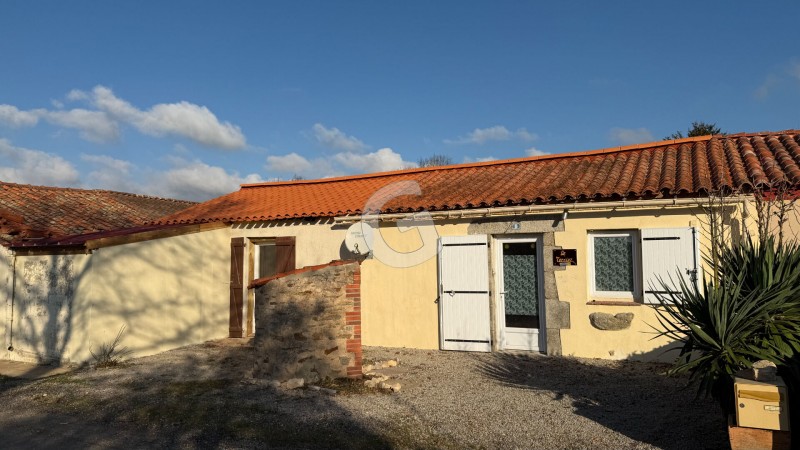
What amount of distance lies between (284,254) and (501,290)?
4386 millimetres

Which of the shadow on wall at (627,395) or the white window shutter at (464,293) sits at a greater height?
the white window shutter at (464,293)

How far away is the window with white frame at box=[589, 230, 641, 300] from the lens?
294 inches

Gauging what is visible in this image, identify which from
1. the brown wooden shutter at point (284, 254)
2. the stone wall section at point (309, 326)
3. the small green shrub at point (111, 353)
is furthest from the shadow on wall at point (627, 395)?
the small green shrub at point (111, 353)

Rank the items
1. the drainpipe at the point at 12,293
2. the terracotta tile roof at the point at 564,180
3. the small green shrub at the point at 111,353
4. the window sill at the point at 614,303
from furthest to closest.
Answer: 1. the drainpipe at the point at 12,293
2. the small green shrub at the point at 111,353
3. the terracotta tile roof at the point at 564,180
4. the window sill at the point at 614,303

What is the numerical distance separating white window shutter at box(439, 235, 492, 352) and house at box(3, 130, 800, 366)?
0.7 inches

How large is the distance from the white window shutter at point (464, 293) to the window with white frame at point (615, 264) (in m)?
1.67

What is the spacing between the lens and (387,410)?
5305mm

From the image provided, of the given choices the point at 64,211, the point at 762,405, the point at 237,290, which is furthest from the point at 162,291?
the point at 762,405

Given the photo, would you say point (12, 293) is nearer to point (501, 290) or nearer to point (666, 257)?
point (501, 290)

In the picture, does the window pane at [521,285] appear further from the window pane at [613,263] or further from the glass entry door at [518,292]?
the window pane at [613,263]

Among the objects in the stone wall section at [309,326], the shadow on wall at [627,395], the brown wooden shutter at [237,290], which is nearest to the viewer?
the shadow on wall at [627,395]

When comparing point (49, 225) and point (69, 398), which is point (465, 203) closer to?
point (69, 398)

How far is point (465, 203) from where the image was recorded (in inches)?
327

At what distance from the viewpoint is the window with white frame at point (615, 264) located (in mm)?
7465
